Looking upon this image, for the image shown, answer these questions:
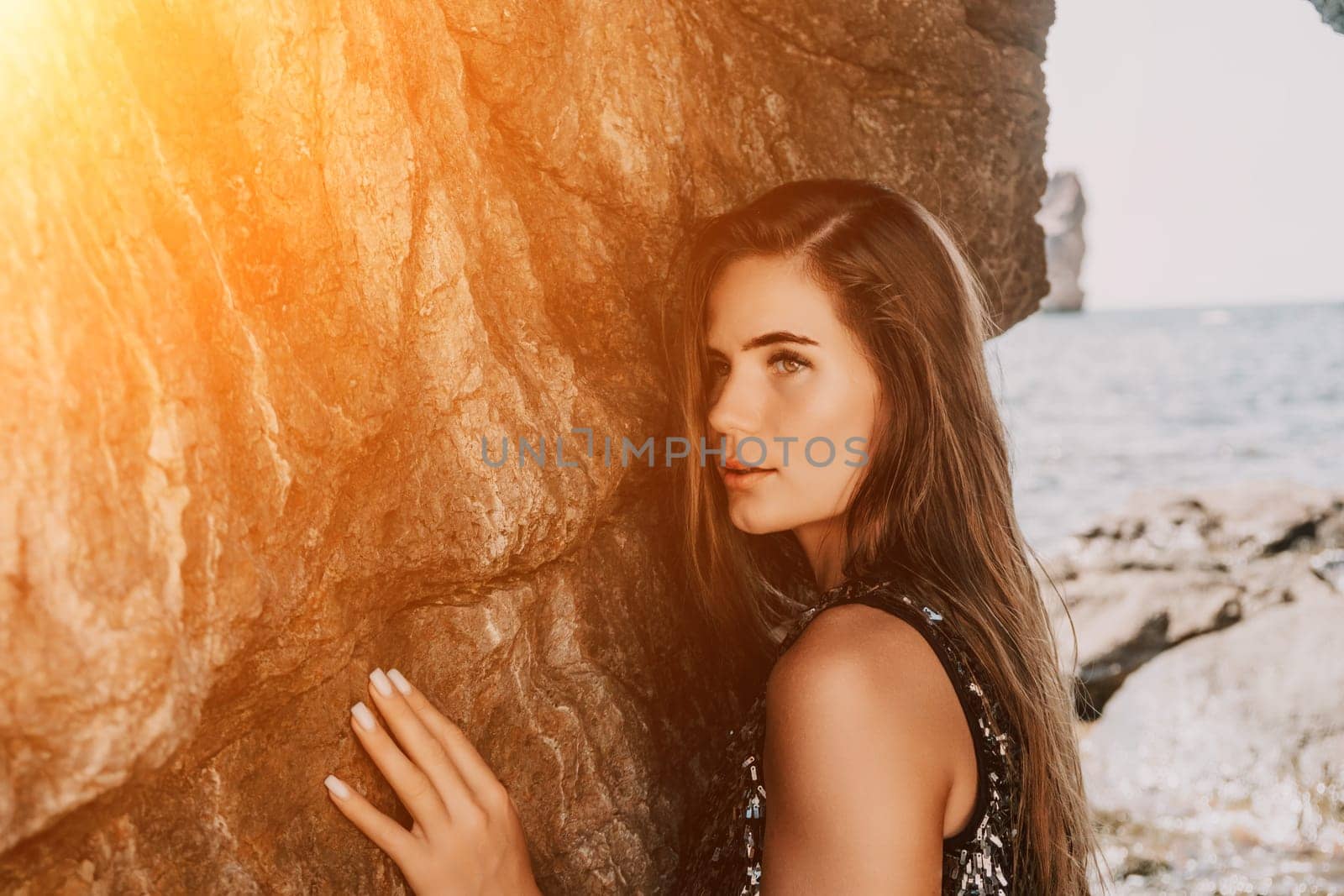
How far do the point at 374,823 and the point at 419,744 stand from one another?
0.57 ft

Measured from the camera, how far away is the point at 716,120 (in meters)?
3.14

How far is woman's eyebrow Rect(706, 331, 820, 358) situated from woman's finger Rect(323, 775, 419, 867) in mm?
1330

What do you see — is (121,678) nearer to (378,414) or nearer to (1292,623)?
(378,414)

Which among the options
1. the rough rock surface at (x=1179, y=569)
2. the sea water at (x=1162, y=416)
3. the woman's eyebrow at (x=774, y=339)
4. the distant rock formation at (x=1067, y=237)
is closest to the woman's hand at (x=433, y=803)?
the woman's eyebrow at (x=774, y=339)

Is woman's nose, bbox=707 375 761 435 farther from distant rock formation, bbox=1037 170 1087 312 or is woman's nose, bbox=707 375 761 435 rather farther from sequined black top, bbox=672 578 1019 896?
distant rock formation, bbox=1037 170 1087 312

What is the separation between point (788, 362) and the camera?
270cm

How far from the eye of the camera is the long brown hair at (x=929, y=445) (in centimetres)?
256

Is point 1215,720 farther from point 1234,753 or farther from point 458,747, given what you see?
point 458,747

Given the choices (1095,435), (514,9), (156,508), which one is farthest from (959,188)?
(1095,435)

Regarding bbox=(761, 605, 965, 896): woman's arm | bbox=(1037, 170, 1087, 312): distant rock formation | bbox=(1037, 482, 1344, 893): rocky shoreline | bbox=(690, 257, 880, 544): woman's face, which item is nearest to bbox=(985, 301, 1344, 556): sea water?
bbox=(690, 257, 880, 544): woman's face

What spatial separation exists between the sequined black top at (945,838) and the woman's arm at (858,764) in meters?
0.08

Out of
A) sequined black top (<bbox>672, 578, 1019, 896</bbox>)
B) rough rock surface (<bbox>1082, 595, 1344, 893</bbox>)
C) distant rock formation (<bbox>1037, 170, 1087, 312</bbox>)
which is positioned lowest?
distant rock formation (<bbox>1037, 170, 1087, 312</bbox>)

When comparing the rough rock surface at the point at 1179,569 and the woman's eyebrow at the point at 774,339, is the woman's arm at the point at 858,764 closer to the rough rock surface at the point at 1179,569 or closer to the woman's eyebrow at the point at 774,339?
the woman's eyebrow at the point at 774,339

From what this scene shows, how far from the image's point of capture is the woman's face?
265 cm
